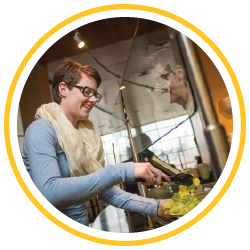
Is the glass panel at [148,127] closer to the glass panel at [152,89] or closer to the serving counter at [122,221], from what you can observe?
the glass panel at [152,89]

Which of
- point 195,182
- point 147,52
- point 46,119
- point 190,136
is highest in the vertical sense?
point 147,52

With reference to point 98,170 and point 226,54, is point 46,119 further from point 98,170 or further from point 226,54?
point 226,54

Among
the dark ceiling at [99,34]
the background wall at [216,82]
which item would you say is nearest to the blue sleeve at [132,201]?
the background wall at [216,82]

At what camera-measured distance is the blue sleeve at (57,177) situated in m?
0.41

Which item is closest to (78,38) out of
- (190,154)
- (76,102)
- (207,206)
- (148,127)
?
(76,102)

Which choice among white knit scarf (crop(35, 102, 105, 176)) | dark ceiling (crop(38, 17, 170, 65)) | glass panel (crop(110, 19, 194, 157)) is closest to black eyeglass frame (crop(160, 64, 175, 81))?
glass panel (crop(110, 19, 194, 157))

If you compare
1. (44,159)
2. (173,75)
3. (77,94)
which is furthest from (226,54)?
(44,159)

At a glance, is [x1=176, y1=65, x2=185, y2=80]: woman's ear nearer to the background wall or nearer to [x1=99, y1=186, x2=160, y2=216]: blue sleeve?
the background wall

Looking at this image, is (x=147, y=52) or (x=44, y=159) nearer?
(x=44, y=159)

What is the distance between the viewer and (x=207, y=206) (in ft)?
1.65

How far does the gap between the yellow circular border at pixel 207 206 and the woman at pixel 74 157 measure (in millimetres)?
46

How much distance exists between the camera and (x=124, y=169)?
43 cm

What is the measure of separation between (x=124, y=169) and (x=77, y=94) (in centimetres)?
19
